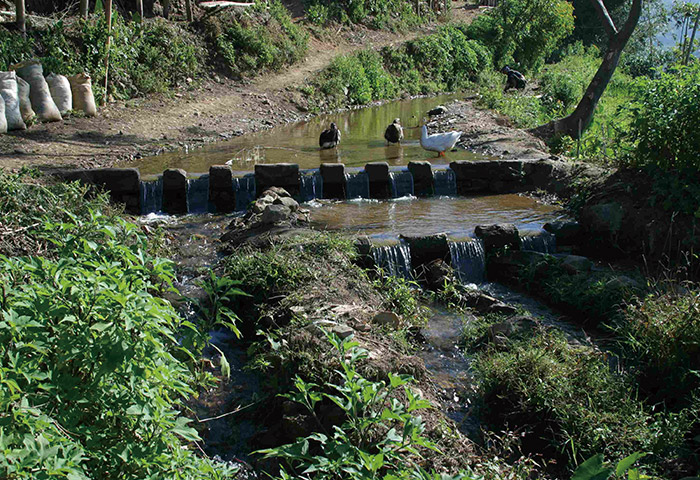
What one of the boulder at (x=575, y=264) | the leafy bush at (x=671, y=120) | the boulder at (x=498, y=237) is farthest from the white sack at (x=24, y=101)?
the leafy bush at (x=671, y=120)

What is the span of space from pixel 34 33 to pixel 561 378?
1261 centimetres

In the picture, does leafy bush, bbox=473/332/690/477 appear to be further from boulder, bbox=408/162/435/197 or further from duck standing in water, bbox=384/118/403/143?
duck standing in water, bbox=384/118/403/143

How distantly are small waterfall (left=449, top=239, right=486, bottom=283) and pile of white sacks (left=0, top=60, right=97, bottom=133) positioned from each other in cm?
786

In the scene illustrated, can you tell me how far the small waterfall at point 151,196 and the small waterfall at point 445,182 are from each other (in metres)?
4.24

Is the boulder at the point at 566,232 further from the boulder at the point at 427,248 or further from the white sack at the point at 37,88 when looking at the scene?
the white sack at the point at 37,88

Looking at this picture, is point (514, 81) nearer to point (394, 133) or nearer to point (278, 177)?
point (394, 133)

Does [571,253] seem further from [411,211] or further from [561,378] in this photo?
[561,378]

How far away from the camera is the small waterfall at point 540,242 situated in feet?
24.9

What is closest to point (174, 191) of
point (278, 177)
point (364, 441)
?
point (278, 177)

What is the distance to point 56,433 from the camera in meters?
2.48

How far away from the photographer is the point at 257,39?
18469 millimetres

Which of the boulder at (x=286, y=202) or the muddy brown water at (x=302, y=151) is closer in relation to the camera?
the boulder at (x=286, y=202)

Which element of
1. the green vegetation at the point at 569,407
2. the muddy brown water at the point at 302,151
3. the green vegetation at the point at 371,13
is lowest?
the green vegetation at the point at 569,407

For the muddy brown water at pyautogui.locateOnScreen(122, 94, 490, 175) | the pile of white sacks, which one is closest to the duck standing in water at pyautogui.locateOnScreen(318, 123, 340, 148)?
the muddy brown water at pyautogui.locateOnScreen(122, 94, 490, 175)
